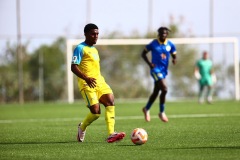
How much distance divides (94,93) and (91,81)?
333 millimetres

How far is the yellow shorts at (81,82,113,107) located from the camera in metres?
10.9

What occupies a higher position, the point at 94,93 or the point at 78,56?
the point at 78,56

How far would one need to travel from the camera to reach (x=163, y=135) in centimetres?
1188

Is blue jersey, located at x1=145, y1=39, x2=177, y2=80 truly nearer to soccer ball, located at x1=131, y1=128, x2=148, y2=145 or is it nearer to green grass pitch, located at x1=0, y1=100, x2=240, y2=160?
green grass pitch, located at x1=0, y1=100, x2=240, y2=160

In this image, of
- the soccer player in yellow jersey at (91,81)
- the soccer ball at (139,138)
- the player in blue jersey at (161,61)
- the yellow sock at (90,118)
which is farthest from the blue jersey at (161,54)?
the soccer ball at (139,138)

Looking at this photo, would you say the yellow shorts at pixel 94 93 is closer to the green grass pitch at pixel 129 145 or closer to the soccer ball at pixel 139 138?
the green grass pitch at pixel 129 145

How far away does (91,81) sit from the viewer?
10.8 meters

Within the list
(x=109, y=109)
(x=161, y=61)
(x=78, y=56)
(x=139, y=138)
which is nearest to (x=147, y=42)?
(x=161, y=61)

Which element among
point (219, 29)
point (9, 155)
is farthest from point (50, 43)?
point (9, 155)

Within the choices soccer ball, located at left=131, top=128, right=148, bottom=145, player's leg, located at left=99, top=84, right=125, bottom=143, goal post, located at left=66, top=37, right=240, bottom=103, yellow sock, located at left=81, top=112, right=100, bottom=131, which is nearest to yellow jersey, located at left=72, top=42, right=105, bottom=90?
player's leg, located at left=99, top=84, right=125, bottom=143

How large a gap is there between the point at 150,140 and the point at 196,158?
2.68m

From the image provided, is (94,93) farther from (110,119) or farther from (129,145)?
(129,145)

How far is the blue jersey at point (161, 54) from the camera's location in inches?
649

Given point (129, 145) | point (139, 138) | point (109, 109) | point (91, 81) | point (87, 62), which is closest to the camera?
point (139, 138)
